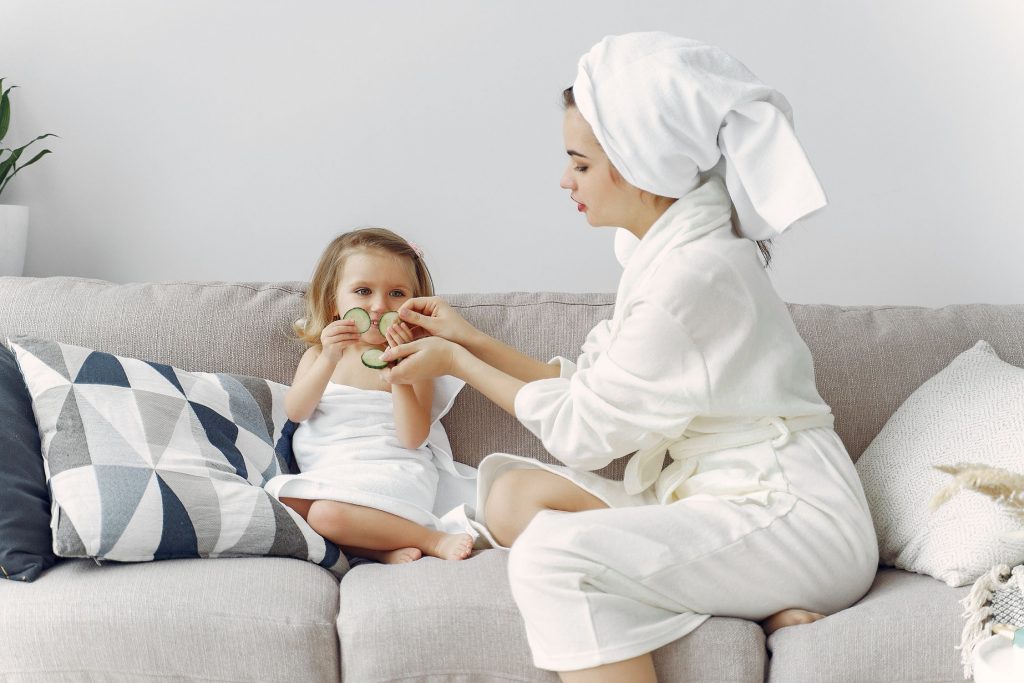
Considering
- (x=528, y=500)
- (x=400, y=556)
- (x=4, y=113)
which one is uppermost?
(x=4, y=113)

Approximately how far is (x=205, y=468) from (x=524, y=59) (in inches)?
54.8

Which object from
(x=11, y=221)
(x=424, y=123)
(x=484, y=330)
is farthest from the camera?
(x=424, y=123)

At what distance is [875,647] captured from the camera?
1.47m

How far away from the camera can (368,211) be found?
2643mm

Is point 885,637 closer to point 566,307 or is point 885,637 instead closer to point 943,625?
point 943,625

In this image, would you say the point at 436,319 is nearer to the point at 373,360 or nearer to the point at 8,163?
the point at 373,360

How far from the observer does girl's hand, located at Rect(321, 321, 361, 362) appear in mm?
1993

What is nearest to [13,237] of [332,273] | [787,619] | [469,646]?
[332,273]

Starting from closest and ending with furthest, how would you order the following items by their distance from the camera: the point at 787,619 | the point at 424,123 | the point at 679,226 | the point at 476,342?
the point at 787,619, the point at 679,226, the point at 476,342, the point at 424,123

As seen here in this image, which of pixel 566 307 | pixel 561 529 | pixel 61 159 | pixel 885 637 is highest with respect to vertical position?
pixel 61 159

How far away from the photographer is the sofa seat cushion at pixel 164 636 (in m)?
1.50

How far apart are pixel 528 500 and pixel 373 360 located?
0.43m

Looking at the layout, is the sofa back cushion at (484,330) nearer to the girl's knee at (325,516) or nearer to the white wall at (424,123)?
the girl's knee at (325,516)

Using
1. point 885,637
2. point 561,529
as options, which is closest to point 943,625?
point 885,637
